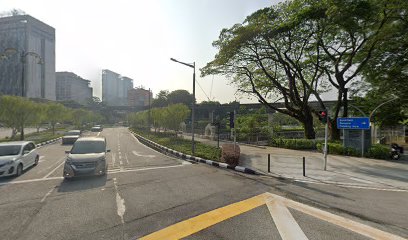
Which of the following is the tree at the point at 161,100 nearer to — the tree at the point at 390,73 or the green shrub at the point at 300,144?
the tree at the point at 390,73

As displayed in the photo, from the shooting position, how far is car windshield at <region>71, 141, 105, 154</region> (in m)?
10.6

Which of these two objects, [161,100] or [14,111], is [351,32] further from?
[161,100]

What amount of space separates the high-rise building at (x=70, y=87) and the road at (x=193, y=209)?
143 meters

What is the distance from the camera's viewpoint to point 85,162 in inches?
374

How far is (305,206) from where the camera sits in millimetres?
6676


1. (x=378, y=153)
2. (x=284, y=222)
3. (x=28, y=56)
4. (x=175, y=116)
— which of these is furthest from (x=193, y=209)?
(x=28, y=56)

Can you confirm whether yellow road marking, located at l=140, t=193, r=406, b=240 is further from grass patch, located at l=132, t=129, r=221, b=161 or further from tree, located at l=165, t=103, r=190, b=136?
tree, located at l=165, t=103, r=190, b=136

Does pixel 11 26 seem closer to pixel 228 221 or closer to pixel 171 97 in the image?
pixel 171 97

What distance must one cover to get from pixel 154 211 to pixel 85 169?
4.82 m

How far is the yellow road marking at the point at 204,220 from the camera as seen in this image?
4.87m

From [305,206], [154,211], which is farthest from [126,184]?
[305,206]

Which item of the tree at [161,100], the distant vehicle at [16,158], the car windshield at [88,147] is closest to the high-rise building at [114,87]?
the tree at [161,100]

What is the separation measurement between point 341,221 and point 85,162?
9.04 meters

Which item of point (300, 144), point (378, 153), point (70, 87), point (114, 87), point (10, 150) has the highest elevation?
point (114, 87)
